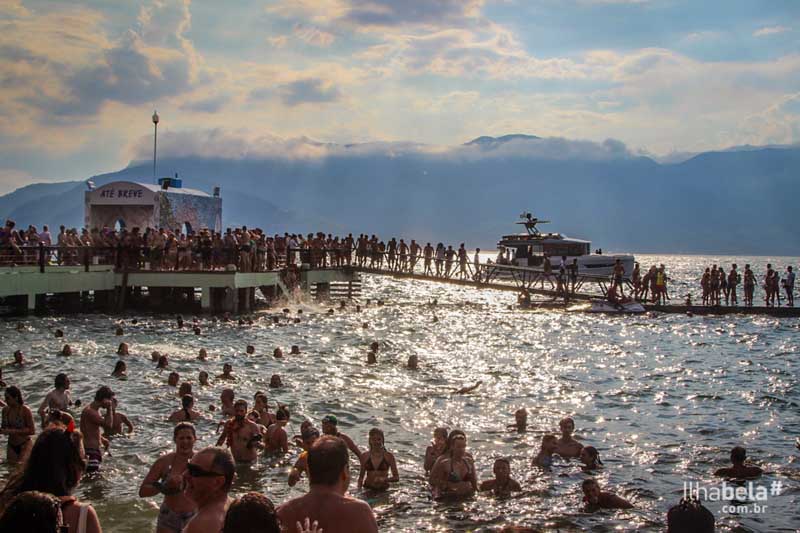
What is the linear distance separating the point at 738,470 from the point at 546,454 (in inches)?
115

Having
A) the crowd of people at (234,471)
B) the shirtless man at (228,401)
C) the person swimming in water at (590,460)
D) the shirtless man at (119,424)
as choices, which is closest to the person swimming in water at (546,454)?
the crowd of people at (234,471)

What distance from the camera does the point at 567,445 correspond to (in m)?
13.1

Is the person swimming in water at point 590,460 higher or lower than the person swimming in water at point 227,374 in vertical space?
lower

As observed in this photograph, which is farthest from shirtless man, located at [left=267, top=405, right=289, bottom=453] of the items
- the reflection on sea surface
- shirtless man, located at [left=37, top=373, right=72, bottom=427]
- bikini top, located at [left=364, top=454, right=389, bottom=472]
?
shirtless man, located at [left=37, top=373, right=72, bottom=427]

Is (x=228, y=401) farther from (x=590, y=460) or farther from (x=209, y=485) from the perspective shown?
(x=209, y=485)

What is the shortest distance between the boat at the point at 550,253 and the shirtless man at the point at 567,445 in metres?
Result: 41.6

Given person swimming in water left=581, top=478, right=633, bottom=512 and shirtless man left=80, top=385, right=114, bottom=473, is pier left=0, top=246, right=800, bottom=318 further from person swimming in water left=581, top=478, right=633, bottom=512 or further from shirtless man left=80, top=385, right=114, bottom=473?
person swimming in water left=581, top=478, right=633, bottom=512

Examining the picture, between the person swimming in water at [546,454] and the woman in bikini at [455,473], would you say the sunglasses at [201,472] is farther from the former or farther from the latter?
the person swimming in water at [546,454]

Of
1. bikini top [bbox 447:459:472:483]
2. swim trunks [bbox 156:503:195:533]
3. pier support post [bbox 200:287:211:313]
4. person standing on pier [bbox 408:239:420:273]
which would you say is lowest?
bikini top [bbox 447:459:472:483]

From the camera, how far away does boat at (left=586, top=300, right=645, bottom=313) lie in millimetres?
37500

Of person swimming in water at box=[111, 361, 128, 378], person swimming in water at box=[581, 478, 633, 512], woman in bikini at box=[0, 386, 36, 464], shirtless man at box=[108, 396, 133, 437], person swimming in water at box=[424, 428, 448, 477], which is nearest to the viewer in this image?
person swimming in water at box=[581, 478, 633, 512]

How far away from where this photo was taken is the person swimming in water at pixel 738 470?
1210cm

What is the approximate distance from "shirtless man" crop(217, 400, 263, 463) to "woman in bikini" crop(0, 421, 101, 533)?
6.97 m

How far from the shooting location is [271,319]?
31.8m
